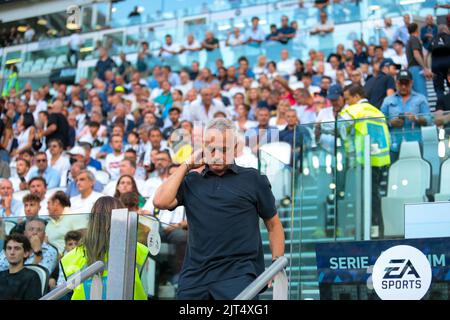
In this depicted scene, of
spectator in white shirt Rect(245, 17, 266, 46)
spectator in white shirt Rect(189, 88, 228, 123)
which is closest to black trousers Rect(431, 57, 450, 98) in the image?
spectator in white shirt Rect(189, 88, 228, 123)

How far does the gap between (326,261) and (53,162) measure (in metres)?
6.56

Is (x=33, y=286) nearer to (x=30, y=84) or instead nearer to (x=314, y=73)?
(x=314, y=73)

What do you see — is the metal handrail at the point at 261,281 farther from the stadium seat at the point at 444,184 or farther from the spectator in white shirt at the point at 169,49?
the spectator in white shirt at the point at 169,49

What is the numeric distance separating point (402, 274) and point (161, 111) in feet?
33.1

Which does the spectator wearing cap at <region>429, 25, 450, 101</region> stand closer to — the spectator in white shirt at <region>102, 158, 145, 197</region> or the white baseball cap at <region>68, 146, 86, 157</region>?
the spectator in white shirt at <region>102, 158, 145, 197</region>

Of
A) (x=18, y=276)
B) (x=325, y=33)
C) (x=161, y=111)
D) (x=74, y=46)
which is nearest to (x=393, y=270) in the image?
(x=18, y=276)

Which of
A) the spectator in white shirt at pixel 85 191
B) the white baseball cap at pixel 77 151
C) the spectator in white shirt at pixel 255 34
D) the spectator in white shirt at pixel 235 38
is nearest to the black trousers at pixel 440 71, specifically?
the spectator in white shirt at pixel 85 191

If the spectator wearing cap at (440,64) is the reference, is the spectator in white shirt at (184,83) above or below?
above

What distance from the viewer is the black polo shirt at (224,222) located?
4.95m

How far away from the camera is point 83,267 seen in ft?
18.5

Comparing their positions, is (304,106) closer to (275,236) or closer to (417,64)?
(417,64)

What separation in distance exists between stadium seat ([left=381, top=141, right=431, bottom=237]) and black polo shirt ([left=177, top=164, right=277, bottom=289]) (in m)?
1.95

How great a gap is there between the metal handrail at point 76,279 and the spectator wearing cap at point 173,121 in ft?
24.2

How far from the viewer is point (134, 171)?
1101 centimetres
